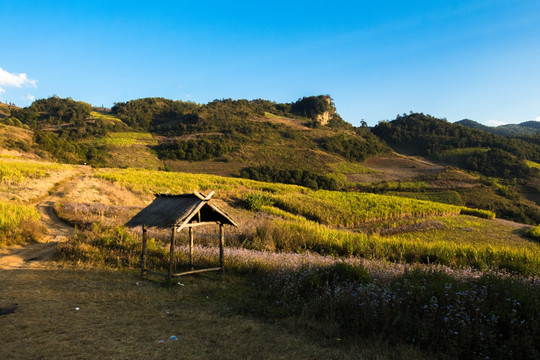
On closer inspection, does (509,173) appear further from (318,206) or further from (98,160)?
(98,160)

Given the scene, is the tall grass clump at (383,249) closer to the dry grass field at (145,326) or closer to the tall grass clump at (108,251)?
the tall grass clump at (108,251)

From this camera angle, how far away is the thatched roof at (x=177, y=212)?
8880mm

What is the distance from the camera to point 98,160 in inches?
2221

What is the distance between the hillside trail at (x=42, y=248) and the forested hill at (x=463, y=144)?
86.4m

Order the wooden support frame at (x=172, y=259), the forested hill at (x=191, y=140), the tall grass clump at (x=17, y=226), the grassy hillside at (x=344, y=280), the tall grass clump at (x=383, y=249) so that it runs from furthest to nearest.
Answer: the forested hill at (x=191, y=140) < the tall grass clump at (x=17, y=226) < the tall grass clump at (x=383, y=249) < the wooden support frame at (x=172, y=259) < the grassy hillside at (x=344, y=280)

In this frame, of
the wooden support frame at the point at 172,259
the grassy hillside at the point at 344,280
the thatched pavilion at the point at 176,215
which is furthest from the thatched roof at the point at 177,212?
the grassy hillside at the point at 344,280

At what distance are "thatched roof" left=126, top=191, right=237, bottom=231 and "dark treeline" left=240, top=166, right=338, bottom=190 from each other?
1888 inches

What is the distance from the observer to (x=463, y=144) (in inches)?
3701

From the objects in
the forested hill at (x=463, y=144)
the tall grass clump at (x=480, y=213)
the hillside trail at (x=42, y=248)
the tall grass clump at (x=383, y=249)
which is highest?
the forested hill at (x=463, y=144)

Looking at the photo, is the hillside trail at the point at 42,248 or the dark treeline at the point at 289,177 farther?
the dark treeline at the point at 289,177

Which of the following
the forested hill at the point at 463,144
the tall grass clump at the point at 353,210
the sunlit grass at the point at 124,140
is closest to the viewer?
the tall grass clump at the point at 353,210

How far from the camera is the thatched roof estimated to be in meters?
8.88

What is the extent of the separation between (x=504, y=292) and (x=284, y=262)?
590 centimetres

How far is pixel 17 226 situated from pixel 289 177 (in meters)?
52.1
